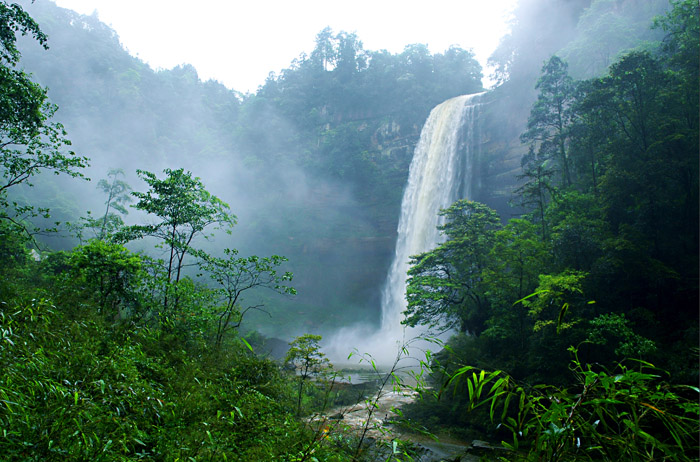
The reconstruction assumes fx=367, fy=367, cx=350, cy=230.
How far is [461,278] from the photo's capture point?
14.3m

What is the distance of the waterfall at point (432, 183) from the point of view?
2647cm

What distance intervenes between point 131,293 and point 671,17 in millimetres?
19806

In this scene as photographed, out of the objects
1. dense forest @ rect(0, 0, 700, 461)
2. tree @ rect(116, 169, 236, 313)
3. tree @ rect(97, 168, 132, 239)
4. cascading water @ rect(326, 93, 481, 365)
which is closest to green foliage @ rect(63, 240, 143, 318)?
dense forest @ rect(0, 0, 700, 461)

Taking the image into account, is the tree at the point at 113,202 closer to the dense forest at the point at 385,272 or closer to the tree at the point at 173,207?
the dense forest at the point at 385,272

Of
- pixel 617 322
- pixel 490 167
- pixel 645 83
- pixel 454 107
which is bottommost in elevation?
pixel 617 322

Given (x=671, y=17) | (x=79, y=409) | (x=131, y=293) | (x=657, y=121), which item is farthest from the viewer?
(x=671, y=17)

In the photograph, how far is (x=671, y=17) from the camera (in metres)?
13.5

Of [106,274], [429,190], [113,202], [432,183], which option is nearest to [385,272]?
[429,190]

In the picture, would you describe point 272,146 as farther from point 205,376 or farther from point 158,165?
point 205,376

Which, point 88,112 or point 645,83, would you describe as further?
point 88,112

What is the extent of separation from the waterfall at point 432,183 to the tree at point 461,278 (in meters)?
10.1

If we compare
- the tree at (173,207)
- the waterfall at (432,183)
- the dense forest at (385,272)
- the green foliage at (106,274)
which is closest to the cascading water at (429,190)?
the waterfall at (432,183)

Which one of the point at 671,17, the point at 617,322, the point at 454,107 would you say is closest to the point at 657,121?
the point at 671,17

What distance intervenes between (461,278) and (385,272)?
892 inches
